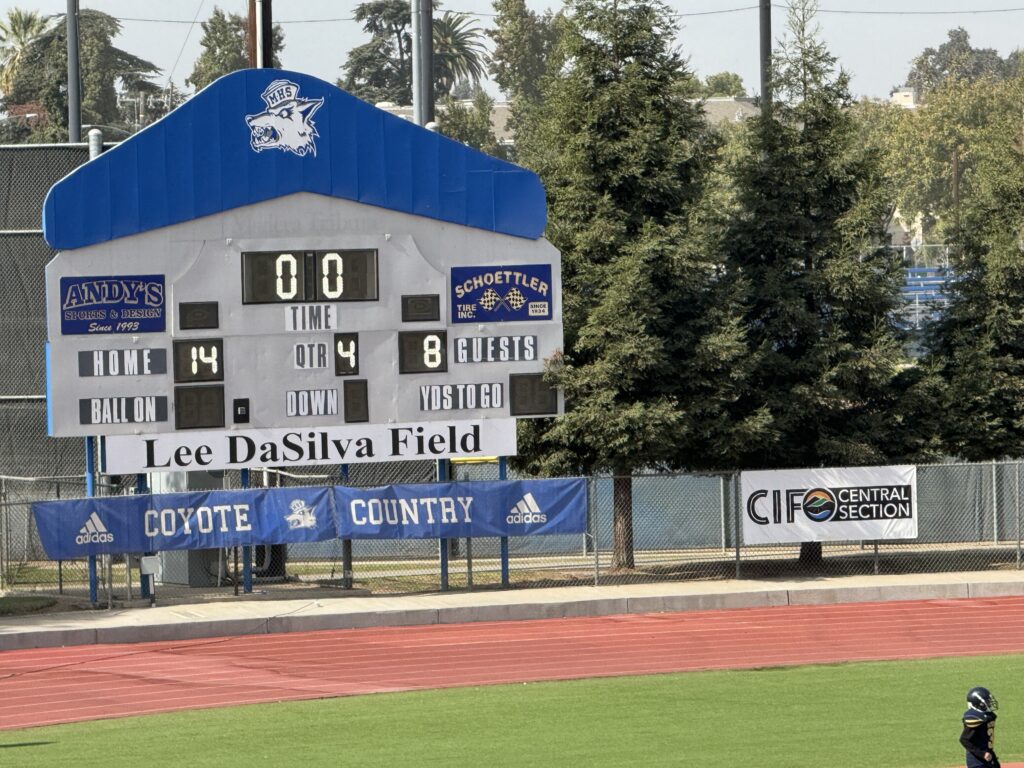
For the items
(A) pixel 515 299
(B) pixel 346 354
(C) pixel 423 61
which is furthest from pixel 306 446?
(C) pixel 423 61

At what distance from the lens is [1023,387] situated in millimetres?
29141

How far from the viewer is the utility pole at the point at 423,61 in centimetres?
3294

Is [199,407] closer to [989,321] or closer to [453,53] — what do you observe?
[989,321]

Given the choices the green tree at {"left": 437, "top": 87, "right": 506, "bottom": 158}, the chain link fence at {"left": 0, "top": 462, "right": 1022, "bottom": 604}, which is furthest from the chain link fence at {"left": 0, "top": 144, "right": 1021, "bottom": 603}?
the green tree at {"left": 437, "top": 87, "right": 506, "bottom": 158}

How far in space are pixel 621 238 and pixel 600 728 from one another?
517 inches

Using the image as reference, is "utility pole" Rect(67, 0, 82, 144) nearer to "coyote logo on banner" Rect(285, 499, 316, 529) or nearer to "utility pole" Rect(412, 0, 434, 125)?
"utility pole" Rect(412, 0, 434, 125)

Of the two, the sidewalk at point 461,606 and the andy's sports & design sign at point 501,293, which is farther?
the andy's sports & design sign at point 501,293

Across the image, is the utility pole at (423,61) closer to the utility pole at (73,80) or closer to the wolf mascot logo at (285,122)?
the wolf mascot logo at (285,122)

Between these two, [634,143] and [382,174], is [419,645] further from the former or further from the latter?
[634,143]

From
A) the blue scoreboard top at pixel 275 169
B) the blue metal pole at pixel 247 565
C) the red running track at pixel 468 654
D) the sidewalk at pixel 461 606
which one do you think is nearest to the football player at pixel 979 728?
the red running track at pixel 468 654

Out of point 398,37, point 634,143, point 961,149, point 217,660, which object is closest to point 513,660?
point 217,660

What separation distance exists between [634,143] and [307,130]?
5868mm

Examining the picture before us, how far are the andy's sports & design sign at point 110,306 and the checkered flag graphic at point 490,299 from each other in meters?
5.07

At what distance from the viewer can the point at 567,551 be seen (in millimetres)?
32531
